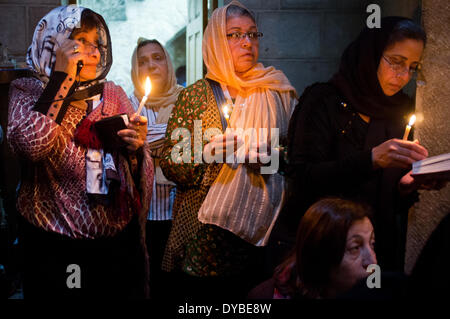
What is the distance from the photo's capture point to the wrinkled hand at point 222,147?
6.07ft

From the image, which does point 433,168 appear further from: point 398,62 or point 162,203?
point 162,203

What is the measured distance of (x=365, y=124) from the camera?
1.83 m

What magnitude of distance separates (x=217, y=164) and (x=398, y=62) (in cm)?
93

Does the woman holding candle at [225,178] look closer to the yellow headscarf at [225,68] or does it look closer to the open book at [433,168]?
the yellow headscarf at [225,68]

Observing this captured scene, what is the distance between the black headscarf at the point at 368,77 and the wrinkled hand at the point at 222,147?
0.51 metres

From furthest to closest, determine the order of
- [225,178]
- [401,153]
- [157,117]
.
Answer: [157,117]
[225,178]
[401,153]

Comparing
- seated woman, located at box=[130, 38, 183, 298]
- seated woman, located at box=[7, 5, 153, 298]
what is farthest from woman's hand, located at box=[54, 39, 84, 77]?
seated woman, located at box=[130, 38, 183, 298]

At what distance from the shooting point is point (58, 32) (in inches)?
Result: 73.0

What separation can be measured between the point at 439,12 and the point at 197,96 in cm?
114

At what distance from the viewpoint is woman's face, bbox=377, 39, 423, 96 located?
1.76 m

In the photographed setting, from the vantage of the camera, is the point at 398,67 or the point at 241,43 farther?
the point at 241,43

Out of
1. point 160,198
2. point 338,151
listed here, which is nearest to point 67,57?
point 338,151

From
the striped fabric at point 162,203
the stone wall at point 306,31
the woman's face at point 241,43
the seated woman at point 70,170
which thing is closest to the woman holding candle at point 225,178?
the woman's face at point 241,43

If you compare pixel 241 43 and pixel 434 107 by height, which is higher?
pixel 241 43
